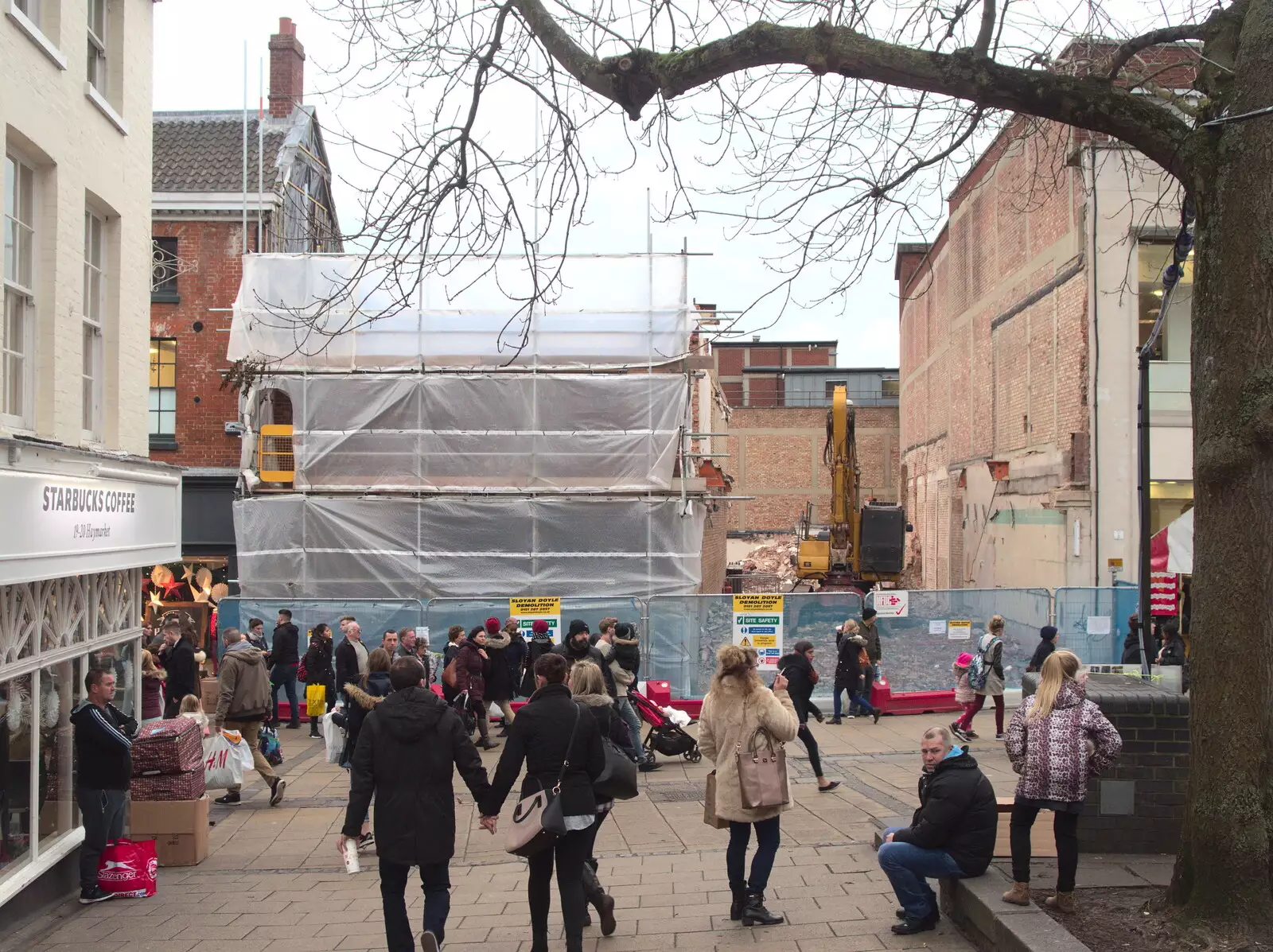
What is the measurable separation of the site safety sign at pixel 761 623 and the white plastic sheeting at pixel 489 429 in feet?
13.1

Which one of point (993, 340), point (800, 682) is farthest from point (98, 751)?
point (993, 340)

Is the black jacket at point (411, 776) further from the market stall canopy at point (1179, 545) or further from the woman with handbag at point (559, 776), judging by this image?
the market stall canopy at point (1179, 545)

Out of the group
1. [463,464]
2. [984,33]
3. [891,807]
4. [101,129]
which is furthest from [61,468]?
[463,464]

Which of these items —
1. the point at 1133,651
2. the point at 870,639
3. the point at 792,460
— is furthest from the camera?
the point at 792,460

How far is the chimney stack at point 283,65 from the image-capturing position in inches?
1080

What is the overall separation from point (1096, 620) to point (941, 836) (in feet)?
45.3

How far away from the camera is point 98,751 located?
865 cm

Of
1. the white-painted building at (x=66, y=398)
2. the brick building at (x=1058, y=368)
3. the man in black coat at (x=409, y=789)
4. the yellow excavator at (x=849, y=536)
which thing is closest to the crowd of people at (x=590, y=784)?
the man in black coat at (x=409, y=789)

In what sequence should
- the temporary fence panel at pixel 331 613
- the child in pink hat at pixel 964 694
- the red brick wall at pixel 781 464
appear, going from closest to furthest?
1. the child in pink hat at pixel 964 694
2. the temporary fence panel at pixel 331 613
3. the red brick wall at pixel 781 464

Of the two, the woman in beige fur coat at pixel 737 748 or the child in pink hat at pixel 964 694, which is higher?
the woman in beige fur coat at pixel 737 748

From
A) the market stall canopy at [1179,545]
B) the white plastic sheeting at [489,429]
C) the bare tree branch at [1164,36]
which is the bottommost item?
the market stall canopy at [1179,545]

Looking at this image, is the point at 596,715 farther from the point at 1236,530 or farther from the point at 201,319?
the point at 201,319

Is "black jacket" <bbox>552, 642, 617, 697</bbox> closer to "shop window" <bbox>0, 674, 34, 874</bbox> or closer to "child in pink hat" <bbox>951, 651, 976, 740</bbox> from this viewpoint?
"shop window" <bbox>0, 674, 34, 874</bbox>

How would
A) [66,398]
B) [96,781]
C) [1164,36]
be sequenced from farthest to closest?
[66,398], [96,781], [1164,36]
